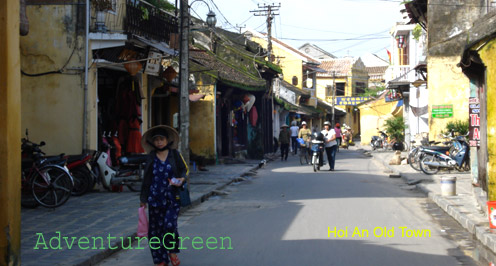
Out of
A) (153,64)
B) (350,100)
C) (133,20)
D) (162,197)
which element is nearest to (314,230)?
(162,197)

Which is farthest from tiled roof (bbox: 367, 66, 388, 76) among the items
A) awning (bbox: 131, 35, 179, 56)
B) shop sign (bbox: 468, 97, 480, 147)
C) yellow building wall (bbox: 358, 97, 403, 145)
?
shop sign (bbox: 468, 97, 480, 147)

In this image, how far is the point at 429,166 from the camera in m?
19.4

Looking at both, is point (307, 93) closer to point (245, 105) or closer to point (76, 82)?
point (245, 105)

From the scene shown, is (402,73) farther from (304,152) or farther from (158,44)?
(158,44)

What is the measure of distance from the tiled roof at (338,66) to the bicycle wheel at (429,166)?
48936mm

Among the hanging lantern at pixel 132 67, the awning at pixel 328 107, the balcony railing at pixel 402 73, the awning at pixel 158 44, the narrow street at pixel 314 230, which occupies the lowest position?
the narrow street at pixel 314 230

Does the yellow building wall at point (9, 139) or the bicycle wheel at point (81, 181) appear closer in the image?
the yellow building wall at point (9, 139)

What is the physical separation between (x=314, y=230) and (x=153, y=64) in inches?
372

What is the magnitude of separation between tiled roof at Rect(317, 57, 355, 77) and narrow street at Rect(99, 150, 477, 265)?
53699 millimetres

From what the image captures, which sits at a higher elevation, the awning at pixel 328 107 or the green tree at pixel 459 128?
the awning at pixel 328 107

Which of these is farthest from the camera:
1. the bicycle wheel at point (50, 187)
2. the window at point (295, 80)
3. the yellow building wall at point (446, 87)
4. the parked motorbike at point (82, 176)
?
the window at point (295, 80)

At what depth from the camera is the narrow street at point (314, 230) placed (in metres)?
7.41

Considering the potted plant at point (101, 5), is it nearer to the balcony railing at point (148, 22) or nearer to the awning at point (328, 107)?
the balcony railing at point (148, 22)

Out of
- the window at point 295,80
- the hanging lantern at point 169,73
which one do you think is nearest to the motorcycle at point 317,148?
the hanging lantern at point 169,73
